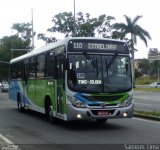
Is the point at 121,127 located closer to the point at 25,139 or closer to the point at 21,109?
the point at 25,139

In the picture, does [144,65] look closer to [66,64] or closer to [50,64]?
[50,64]

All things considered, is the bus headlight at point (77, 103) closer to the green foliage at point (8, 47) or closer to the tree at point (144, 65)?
the green foliage at point (8, 47)

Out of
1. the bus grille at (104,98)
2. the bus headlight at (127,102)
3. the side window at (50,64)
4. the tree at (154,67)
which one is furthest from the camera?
the tree at (154,67)

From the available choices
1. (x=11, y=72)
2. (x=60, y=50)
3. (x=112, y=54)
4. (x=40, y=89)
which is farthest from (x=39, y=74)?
(x=11, y=72)

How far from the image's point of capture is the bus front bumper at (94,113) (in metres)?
14.1

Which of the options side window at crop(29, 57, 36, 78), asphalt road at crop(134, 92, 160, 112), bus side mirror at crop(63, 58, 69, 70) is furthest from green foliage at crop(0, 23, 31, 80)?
bus side mirror at crop(63, 58, 69, 70)

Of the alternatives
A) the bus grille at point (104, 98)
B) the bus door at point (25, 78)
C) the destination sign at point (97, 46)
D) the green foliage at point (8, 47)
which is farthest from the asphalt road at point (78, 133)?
the green foliage at point (8, 47)

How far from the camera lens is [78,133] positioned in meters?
13.7

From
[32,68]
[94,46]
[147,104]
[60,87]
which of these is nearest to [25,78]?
[32,68]

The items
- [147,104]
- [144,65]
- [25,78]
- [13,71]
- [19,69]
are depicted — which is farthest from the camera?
[144,65]

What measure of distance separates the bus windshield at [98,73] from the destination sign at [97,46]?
26 centimetres

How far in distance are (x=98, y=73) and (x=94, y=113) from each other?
1291 mm

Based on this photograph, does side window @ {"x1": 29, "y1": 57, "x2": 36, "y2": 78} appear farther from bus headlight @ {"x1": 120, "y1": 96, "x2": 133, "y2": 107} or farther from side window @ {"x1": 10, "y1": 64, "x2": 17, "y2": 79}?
bus headlight @ {"x1": 120, "y1": 96, "x2": 133, "y2": 107}

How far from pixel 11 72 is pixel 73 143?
14.6m
